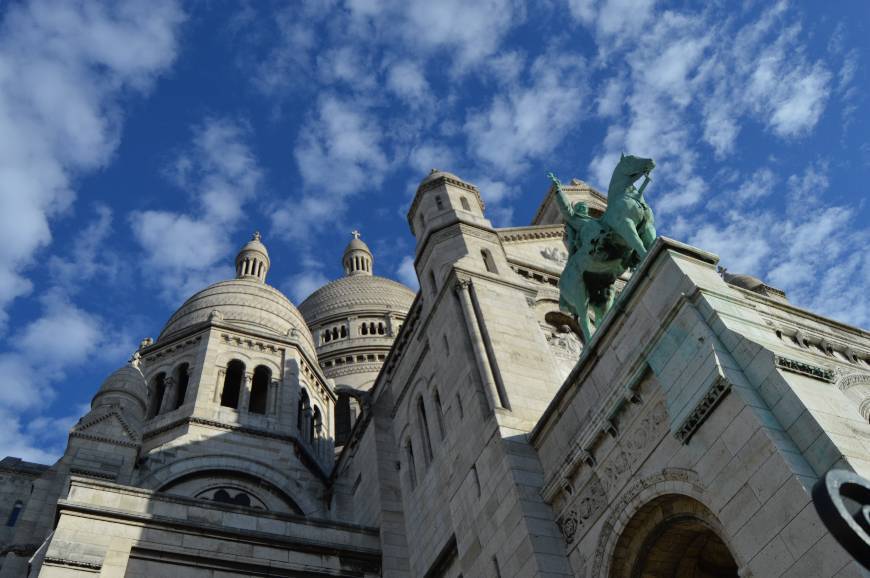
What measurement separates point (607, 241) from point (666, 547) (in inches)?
240

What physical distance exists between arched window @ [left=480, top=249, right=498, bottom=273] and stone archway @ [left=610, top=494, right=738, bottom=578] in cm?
922

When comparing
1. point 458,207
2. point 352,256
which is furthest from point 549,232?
point 352,256

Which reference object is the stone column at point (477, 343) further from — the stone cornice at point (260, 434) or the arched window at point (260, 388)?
the arched window at point (260, 388)

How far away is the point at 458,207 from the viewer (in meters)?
21.8

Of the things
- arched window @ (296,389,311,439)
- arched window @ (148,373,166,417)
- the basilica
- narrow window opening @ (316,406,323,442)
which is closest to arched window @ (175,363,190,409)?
the basilica

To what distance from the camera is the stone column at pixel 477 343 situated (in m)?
15.3

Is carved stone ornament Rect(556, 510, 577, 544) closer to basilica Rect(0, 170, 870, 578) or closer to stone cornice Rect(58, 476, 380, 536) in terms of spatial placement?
→ basilica Rect(0, 170, 870, 578)

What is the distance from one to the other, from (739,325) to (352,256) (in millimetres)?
45814

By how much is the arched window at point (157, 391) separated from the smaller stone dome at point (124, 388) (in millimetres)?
3147

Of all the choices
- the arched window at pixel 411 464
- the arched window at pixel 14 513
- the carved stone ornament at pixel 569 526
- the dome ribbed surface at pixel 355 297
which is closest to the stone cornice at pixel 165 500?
the arched window at pixel 411 464

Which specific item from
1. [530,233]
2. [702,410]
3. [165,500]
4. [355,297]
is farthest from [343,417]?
[702,410]

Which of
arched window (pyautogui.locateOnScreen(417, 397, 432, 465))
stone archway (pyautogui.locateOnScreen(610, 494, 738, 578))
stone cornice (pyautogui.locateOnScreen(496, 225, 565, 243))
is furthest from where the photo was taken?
stone cornice (pyautogui.locateOnScreen(496, 225, 565, 243))

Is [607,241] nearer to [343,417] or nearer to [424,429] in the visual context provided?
[424,429]

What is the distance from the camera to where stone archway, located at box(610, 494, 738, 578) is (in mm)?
10852
